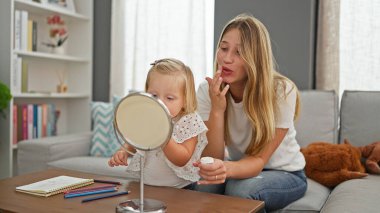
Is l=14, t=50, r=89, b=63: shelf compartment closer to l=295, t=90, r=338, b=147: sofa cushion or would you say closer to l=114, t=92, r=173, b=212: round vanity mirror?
l=295, t=90, r=338, b=147: sofa cushion

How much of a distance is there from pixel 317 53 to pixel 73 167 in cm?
178

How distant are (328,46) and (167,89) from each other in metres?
1.87

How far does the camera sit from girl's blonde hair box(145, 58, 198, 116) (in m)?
1.32

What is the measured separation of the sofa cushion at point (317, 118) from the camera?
232 cm

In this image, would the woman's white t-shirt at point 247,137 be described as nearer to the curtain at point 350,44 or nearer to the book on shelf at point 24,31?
the curtain at point 350,44

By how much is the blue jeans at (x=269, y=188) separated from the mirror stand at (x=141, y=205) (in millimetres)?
449

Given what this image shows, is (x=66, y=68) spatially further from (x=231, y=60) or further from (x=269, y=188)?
(x=269, y=188)

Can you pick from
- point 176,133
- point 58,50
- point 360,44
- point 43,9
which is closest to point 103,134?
point 58,50

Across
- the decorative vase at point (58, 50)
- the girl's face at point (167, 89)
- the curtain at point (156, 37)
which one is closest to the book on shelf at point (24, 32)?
the decorative vase at point (58, 50)

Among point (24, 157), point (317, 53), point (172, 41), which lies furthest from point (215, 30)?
point (24, 157)

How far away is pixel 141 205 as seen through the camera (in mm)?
1058

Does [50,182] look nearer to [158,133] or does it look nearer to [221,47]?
[158,133]

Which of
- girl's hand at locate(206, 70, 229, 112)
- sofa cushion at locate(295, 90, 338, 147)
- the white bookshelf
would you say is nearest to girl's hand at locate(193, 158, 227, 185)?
girl's hand at locate(206, 70, 229, 112)

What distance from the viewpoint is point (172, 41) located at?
130 inches
